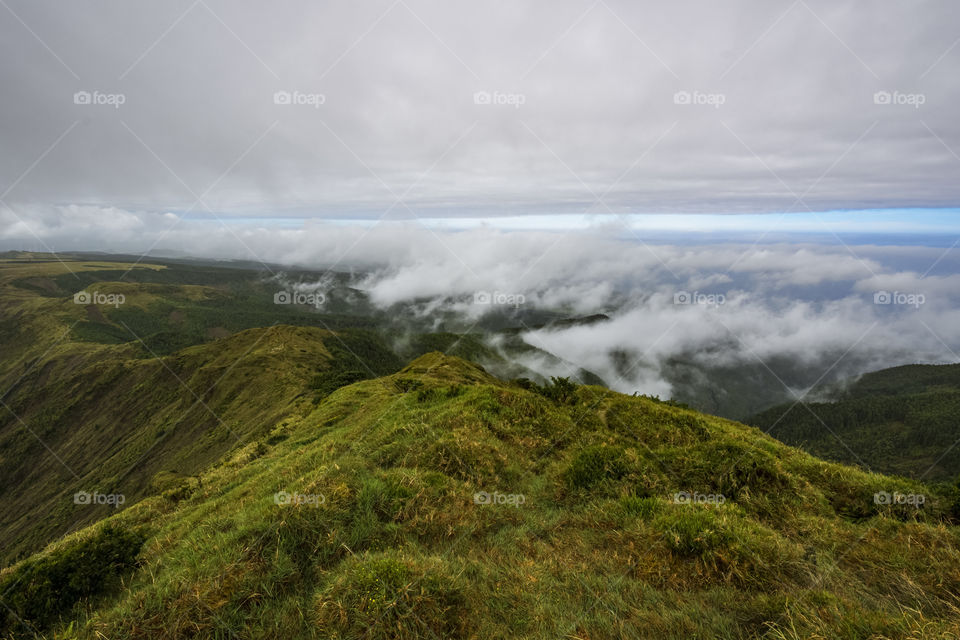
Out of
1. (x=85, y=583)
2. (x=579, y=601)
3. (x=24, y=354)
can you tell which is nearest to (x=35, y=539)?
(x=85, y=583)

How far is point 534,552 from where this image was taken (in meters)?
7.63

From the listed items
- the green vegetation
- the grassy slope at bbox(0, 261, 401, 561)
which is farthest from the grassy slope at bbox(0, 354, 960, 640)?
the grassy slope at bbox(0, 261, 401, 561)

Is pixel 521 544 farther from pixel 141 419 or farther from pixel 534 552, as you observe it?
pixel 141 419

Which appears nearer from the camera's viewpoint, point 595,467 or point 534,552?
point 534,552

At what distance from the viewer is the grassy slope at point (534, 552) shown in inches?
218

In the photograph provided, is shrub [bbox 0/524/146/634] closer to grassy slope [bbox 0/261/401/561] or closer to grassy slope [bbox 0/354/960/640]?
grassy slope [bbox 0/354/960/640]

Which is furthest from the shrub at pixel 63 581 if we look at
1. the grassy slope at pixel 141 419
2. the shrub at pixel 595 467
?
the grassy slope at pixel 141 419

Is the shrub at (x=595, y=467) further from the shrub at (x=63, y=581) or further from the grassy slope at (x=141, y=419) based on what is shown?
the grassy slope at (x=141, y=419)

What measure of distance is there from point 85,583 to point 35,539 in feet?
234

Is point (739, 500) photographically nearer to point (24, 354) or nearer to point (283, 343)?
point (283, 343)

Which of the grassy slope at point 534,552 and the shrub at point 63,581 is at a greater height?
the grassy slope at point 534,552

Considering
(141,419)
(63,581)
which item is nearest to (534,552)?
(63,581)

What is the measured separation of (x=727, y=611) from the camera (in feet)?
18.2

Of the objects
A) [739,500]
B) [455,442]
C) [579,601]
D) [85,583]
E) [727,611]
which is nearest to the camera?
[727,611]
